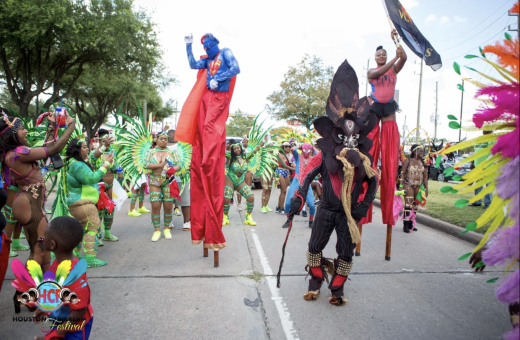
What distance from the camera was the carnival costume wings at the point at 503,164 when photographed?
176cm

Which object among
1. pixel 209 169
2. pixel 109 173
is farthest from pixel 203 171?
pixel 109 173

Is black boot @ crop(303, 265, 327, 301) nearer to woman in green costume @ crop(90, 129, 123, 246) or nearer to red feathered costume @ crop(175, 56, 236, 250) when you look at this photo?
red feathered costume @ crop(175, 56, 236, 250)

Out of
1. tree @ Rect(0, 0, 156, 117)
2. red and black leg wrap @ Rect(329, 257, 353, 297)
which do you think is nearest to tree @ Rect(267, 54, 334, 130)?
tree @ Rect(0, 0, 156, 117)

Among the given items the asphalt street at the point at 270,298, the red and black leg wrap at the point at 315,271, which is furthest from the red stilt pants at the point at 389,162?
the red and black leg wrap at the point at 315,271

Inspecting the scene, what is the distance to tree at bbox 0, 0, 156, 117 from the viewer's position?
12.7 metres

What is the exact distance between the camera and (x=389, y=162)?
16.3ft

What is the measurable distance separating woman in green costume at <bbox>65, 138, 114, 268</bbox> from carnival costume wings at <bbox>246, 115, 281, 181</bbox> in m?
3.64

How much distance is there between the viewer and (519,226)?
67.0 inches

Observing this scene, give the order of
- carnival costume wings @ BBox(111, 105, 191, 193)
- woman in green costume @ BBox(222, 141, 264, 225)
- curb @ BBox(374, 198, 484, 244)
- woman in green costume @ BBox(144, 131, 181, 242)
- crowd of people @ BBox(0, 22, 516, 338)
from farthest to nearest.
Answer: woman in green costume @ BBox(222, 141, 264, 225) → carnival costume wings @ BBox(111, 105, 191, 193) → woman in green costume @ BBox(144, 131, 181, 242) → curb @ BBox(374, 198, 484, 244) → crowd of people @ BBox(0, 22, 516, 338)

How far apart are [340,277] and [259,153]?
476cm

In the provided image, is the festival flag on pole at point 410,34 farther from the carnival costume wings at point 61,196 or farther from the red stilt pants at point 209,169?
the carnival costume wings at point 61,196

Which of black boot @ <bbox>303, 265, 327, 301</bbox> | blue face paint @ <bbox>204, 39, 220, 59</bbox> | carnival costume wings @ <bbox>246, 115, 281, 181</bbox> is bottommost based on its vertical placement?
black boot @ <bbox>303, 265, 327, 301</bbox>

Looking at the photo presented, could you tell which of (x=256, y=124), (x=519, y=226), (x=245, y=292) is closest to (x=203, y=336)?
(x=245, y=292)

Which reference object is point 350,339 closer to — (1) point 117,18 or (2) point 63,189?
(2) point 63,189
